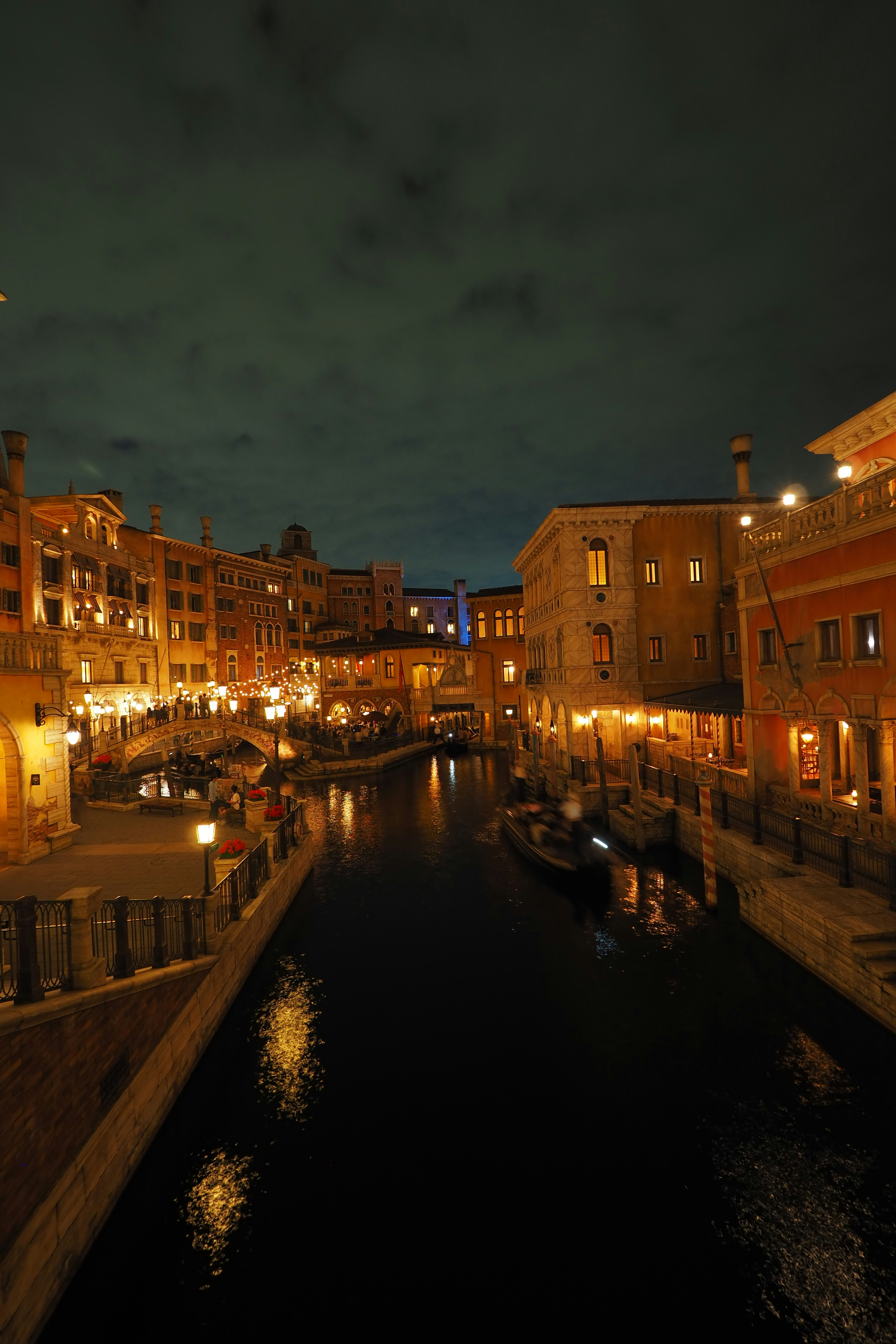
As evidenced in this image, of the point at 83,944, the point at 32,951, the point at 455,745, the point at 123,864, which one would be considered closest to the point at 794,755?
the point at 83,944

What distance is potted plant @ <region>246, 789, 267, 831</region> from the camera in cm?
1883

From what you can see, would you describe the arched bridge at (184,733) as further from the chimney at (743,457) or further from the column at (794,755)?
the chimney at (743,457)


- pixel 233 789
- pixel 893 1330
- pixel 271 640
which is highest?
pixel 271 640

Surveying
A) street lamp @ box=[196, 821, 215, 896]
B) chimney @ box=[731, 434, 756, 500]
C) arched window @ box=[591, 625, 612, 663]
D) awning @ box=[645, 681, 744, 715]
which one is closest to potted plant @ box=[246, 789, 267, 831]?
street lamp @ box=[196, 821, 215, 896]

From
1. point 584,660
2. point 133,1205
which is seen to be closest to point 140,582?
point 584,660

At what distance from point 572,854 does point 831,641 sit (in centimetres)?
984

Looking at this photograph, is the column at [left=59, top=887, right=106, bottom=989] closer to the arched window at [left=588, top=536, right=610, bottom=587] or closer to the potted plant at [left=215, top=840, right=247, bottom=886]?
the potted plant at [left=215, top=840, right=247, bottom=886]

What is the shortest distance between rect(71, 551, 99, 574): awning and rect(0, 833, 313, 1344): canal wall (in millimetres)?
32774

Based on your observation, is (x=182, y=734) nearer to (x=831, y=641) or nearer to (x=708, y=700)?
(x=708, y=700)

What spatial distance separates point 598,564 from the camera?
104 ft

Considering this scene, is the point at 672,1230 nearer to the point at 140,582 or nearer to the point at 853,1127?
the point at 853,1127

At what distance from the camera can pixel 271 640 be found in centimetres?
5903

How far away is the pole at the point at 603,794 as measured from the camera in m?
25.5

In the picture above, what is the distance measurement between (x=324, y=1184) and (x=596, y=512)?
96.0ft
